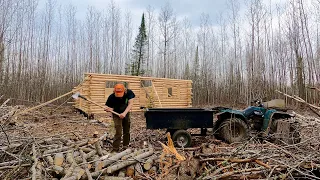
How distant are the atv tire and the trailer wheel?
3.79 ft

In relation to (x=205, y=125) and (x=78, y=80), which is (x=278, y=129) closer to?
(x=205, y=125)

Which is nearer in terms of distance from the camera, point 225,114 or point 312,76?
point 225,114

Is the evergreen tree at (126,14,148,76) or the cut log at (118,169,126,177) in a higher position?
the evergreen tree at (126,14,148,76)

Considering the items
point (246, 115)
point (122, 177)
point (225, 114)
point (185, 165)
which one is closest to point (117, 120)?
point (122, 177)

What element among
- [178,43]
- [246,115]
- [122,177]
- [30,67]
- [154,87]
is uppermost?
[178,43]

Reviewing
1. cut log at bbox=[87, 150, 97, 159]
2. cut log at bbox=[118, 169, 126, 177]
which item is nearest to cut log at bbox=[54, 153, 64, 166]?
cut log at bbox=[87, 150, 97, 159]

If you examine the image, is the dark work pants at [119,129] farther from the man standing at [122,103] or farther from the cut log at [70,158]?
the cut log at [70,158]

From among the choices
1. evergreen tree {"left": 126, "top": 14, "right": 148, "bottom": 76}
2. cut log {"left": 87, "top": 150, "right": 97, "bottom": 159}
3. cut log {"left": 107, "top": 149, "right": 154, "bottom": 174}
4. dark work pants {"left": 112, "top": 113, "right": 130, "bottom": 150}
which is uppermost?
evergreen tree {"left": 126, "top": 14, "right": 148, "bottom": 76}

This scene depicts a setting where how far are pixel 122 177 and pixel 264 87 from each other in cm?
2099

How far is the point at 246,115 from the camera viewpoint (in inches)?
303

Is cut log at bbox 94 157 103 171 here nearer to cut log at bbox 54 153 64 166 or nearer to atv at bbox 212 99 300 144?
cut log at bbox 54 153 64 166

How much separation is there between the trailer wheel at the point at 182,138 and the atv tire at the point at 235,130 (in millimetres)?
1154

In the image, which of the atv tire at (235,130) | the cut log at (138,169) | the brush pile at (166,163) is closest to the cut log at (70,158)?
the brush pile at (166,163)

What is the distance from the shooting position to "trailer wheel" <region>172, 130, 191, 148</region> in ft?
23.0
